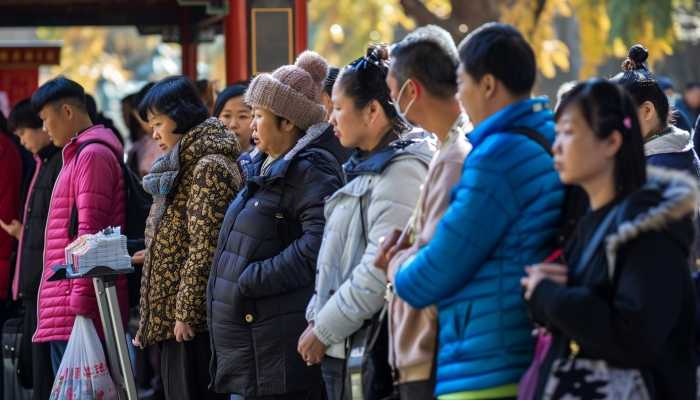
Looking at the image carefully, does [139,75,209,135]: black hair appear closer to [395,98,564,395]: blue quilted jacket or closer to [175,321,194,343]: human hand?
[175,321,194,343]: human hand

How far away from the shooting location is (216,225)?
615 cm

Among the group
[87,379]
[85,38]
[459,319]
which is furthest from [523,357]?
[85,38]

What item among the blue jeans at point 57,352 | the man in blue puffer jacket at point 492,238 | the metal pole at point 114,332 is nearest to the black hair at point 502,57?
the man in blue puffer jacket at point 492,238

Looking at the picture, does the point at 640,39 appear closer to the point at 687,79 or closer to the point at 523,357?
the point at 523,357

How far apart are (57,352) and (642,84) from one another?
3363 mm

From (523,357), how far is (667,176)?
0.68 meters

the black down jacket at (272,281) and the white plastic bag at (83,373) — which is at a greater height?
the black down jacket at (272,281)

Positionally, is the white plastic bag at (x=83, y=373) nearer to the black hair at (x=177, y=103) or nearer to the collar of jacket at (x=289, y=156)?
the black hair at (x=177, y=103)

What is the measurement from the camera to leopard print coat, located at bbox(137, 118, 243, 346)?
613 cm

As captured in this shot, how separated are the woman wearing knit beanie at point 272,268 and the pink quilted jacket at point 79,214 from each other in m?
1.22

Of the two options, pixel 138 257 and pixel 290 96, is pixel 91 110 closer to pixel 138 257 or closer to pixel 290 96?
pixel 138 257

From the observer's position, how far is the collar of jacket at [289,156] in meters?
5.60

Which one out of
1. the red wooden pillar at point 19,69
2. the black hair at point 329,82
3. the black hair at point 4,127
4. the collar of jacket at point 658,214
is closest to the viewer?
the collar of jacket at point 658,214

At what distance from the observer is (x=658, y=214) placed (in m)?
3.49
